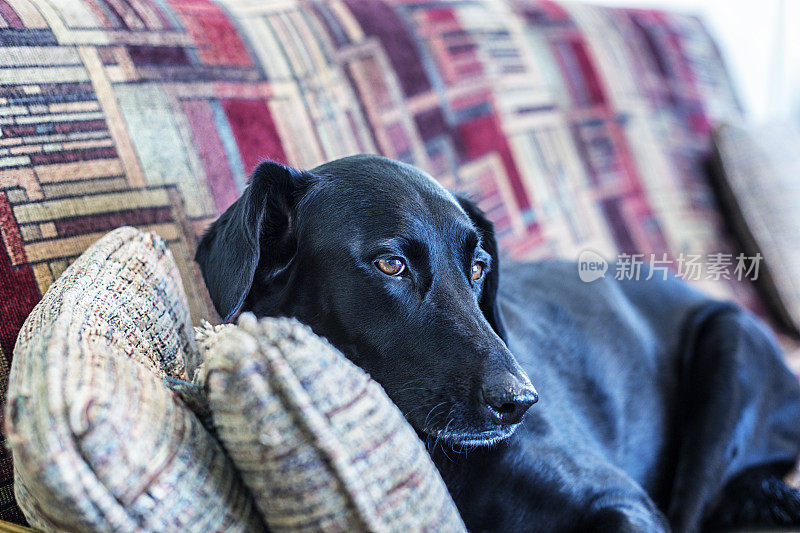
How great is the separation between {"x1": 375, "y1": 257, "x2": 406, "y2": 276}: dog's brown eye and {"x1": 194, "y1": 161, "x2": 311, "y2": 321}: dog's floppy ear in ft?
0.60

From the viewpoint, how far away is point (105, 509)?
58cm

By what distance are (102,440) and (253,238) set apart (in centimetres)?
51

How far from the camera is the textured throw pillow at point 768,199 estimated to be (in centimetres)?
256

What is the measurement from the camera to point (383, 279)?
108 centimetres

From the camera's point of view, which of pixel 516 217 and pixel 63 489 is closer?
pixel 63 489

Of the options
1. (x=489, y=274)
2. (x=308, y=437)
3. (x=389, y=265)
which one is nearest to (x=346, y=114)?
(x=489, y=274)

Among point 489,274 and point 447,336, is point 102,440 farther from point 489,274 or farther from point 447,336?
point 489,274

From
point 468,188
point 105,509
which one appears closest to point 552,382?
point 468,188

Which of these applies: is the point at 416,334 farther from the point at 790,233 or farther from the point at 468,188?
the point at 790,233

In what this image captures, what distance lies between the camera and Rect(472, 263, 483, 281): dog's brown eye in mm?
1223

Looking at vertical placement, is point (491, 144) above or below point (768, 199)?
above

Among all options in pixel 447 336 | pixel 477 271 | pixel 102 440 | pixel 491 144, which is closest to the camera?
pixel 102 440

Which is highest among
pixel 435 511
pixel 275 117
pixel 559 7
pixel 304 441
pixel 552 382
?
pixel 559 7

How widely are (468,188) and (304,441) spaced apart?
154 cm
